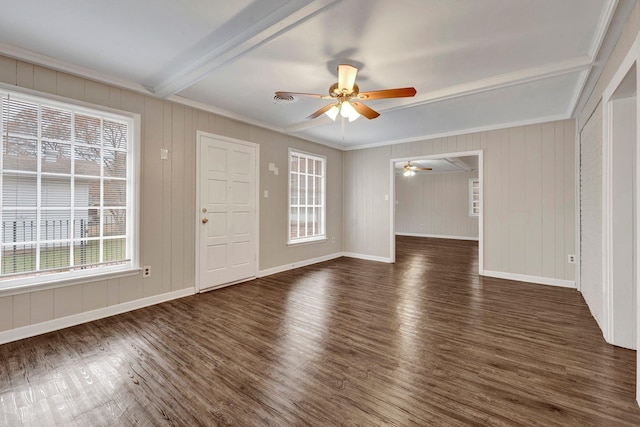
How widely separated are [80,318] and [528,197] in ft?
19.9

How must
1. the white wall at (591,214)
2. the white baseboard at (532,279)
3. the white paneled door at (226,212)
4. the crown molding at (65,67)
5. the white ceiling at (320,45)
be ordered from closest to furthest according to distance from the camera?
the white ceiling at (320,45), the crown molding at (65,67), the white wall at (591,214), the white paneled door at (226,212), the white baseboard at (532,279)

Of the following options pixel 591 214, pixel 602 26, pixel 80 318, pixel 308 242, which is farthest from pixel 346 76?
pixel 308 242

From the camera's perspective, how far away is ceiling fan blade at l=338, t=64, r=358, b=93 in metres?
2.54

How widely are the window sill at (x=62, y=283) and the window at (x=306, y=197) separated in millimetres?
2702

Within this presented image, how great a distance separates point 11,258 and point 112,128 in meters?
1.55

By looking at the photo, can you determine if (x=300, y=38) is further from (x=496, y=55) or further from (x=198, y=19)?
(x=496, y=55)

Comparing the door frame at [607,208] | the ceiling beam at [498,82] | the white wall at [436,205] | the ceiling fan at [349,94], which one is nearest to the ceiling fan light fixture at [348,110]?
the ceiling fan at [349,94]

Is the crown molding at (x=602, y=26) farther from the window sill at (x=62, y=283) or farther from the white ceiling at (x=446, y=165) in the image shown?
the white ceiling at (x=446, y=165)

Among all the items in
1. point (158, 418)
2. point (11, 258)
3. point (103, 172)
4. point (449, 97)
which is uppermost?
point (449, 97)

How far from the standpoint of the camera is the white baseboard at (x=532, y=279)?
4.22m

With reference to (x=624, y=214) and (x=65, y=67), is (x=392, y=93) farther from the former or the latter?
(x=65, y=67)

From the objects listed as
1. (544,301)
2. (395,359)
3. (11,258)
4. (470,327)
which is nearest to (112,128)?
(11,258)

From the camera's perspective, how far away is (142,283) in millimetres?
3363

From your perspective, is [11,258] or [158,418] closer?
[158,418]
